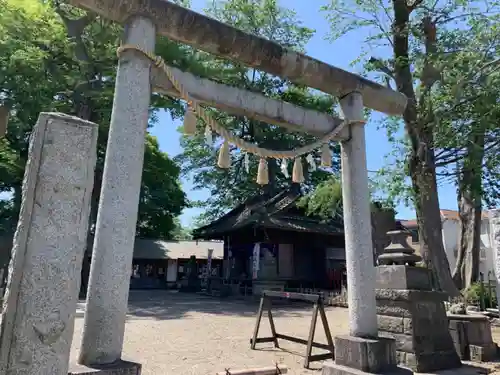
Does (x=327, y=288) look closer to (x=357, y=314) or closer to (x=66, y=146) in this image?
(x=357, y=314)

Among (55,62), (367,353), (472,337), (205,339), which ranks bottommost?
(205,339)

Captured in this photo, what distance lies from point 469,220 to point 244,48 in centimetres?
1346

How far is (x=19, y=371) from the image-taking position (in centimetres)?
239

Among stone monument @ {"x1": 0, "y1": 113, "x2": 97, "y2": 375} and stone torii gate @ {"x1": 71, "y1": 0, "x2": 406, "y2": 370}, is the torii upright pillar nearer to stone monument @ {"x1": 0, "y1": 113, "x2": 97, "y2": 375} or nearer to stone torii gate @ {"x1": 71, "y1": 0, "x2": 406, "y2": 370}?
stone torii gate @ {"x1": 71, "y1": 0, "x2": 406, "y2": 370}

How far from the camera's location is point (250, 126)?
90.2 ft

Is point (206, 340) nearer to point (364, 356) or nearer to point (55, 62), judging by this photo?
point (364, 356)

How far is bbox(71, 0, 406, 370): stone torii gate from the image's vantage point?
3320 millimetres

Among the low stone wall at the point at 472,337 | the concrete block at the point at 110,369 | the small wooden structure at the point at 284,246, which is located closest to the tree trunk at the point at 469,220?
the low stone wall at the point at 472,337

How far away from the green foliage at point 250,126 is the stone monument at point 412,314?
1513 centimetres

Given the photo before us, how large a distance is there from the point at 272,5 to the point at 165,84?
23.7 metres

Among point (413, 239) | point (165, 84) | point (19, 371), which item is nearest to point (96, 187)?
point (165, 84)

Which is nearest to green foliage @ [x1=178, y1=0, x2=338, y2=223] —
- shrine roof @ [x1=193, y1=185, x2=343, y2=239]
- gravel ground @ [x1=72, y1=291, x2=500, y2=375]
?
shrine roof @ [x1=193, y1=185, x2=343, y2=239]

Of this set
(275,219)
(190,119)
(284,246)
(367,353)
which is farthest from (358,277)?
(284,246)

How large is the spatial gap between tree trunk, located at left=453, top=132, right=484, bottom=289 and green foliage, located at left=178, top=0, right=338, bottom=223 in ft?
27.5
